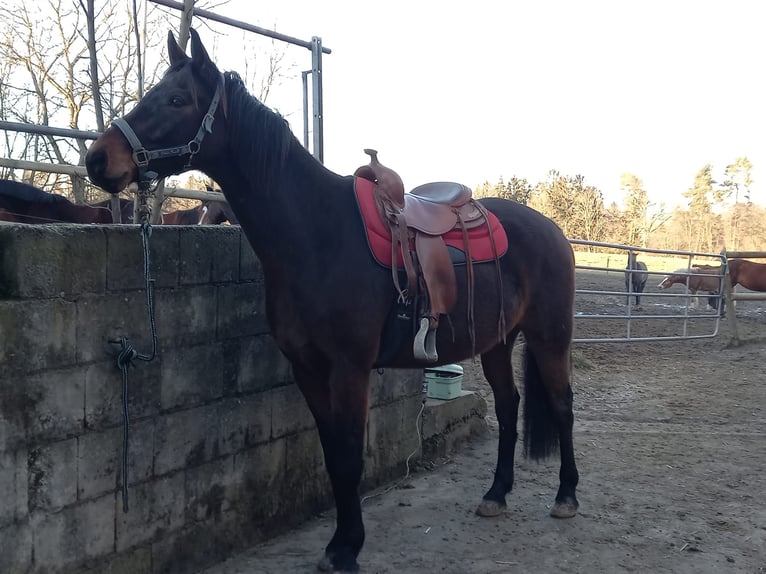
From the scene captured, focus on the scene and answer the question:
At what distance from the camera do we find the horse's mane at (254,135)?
2.28 metres

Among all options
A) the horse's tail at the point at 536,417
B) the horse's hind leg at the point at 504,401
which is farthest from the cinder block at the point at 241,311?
the horse's tail at the point at 536,417

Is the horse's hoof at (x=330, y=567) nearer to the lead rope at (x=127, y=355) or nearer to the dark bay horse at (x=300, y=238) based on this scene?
the dark bay horse at (x=300, y=238)

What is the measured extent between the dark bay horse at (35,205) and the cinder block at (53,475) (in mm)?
3482

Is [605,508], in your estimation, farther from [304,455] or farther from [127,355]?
[127,355]

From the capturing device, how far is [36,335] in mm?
1888

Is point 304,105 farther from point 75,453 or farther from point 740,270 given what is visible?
Answer: point 740,270

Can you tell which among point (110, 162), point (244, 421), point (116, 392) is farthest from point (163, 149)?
point (244, 421)

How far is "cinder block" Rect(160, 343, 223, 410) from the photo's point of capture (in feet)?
7.72

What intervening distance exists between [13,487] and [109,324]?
571 mm

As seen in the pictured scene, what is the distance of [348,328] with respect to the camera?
234 cm

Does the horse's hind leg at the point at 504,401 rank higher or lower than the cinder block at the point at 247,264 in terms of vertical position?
lower

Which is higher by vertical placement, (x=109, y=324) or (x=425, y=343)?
(x=109, y=324)

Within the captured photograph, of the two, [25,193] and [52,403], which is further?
[25,193]

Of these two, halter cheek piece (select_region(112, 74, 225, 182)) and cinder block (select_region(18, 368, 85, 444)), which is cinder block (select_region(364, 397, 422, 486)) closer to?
cinder block (select_region(18, 368, 85, 444))
